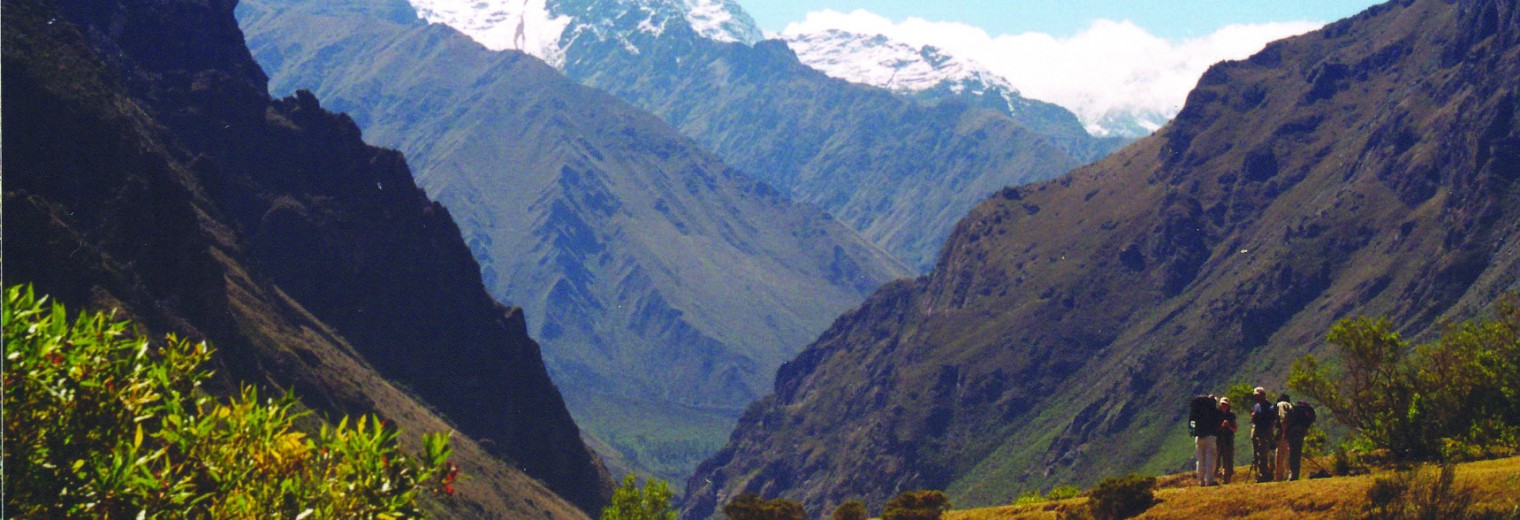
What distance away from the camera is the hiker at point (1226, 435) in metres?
56.3

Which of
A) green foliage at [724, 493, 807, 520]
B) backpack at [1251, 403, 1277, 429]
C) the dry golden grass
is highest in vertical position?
backpack at [1251, 403, 1277, 429]

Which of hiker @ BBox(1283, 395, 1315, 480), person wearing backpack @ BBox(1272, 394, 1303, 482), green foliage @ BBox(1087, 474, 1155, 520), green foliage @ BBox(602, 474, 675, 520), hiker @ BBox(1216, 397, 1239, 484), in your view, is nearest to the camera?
green foliage @ BBox(1087, 474, 1155, 520)

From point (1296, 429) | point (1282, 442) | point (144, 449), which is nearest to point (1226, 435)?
point (1282, 442)

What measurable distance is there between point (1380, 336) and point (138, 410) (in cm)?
4844

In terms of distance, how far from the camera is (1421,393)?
6300cm

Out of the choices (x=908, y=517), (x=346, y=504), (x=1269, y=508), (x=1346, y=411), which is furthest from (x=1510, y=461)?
(x=346, y=504)

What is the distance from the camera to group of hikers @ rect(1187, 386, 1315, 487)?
55.6 meters

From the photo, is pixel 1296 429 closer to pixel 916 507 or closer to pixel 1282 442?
pixel 1282 442

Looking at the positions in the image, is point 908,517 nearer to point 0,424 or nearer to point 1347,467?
point 1347,467

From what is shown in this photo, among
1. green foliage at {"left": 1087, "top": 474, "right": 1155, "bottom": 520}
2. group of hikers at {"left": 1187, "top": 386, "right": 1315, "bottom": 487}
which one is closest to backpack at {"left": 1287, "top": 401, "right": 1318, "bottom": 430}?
group of hikers at {"left": 1187, "top": 386, "right": 1315, "bottom": 487}

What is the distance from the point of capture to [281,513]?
3528cm

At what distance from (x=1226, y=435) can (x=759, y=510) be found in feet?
69.7

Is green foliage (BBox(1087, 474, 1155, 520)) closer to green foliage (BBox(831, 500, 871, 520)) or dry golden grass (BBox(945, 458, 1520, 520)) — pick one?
dry golden grass (BBox(945, 458, 1520, 520))

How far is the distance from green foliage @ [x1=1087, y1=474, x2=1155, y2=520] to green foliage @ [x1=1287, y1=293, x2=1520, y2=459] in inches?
494
